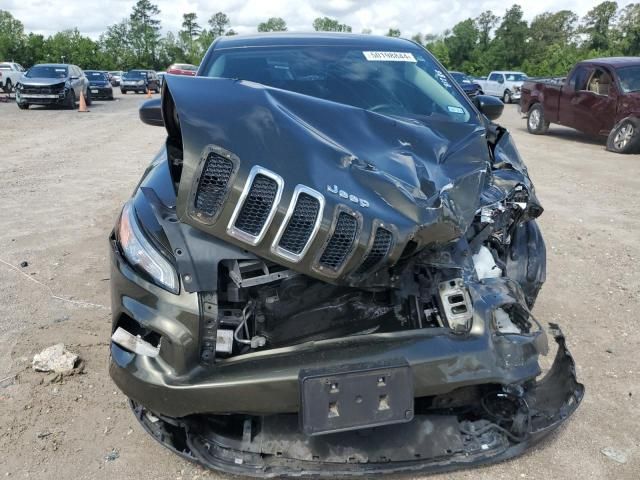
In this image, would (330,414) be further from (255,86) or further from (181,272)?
(255,86)

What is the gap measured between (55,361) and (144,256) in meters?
1.39

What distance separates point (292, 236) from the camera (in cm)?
205

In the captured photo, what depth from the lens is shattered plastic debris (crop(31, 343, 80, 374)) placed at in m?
3.13

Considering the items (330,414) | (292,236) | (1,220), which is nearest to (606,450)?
(330,414)

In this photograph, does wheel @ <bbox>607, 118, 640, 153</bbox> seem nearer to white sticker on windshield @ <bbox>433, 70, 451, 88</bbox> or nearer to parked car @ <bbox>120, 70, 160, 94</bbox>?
white sticker on windshield @ <bbox>433, 70, 451, 88</bbox>

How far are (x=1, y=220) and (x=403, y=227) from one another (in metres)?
5.32

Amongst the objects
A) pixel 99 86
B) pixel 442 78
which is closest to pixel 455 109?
pixel 442 78

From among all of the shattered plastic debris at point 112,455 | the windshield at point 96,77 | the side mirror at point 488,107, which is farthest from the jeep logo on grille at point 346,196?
the windshield at point 96,77

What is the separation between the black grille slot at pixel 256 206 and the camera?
6.70ft

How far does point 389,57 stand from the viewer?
3.82m

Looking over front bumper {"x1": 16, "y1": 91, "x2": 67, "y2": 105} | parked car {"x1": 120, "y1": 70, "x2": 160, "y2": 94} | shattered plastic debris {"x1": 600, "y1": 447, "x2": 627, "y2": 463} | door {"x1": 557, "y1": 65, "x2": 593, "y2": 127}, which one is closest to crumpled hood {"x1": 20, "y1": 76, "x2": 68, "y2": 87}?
front bumper {"x1": 16, "y1": 91, "x2": 67, "y2": 105}

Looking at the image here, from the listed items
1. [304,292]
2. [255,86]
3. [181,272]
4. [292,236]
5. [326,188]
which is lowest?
[304,292]

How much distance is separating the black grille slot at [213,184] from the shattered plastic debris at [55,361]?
66.2 inches

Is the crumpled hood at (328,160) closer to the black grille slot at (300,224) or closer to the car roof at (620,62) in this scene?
the black grille slot at (300,224)
